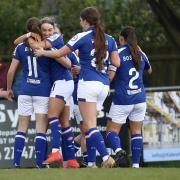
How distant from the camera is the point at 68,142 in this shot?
12.8 metres

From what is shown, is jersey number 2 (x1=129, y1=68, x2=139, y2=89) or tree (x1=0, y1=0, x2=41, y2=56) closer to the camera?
jersey number 2 (x1=129, y1=68, x2=139, y2=89)

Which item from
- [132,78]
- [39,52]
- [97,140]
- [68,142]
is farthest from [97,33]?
[68,142]

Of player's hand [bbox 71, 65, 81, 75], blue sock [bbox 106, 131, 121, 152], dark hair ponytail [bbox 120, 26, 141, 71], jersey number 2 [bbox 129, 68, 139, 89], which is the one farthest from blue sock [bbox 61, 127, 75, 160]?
dark hair ponytail [bbox 120, 26, 141, 71]

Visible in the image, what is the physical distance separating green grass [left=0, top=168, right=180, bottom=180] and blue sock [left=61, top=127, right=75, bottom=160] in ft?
5.80

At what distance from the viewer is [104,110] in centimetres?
1539

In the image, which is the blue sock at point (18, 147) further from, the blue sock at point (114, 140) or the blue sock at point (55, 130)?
the blue sock at point (114, 140)

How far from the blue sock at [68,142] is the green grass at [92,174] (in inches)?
69.6

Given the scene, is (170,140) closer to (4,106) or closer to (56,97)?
(4,106)

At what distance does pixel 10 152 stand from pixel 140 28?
931 centimetres

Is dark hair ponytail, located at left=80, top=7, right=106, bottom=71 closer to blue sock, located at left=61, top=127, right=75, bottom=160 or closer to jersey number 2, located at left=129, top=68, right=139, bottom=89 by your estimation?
jersey number 2, located at left=129, top=68, right=139, bottom=89

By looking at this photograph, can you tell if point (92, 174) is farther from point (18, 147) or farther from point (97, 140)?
point (18, 147)

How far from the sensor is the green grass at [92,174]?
33.1 feet

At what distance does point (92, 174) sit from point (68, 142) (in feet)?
7.86

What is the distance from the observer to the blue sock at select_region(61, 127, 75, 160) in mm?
12711
